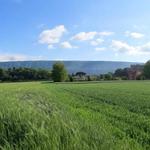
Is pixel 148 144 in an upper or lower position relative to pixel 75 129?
lower

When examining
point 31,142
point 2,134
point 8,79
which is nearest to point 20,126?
point 2,134

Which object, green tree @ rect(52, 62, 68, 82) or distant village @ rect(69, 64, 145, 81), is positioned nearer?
green tree @ rect(52, 62, 68, 82)

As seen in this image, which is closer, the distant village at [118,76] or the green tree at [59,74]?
the green tree at [59,74]

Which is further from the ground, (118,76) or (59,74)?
(59,74)

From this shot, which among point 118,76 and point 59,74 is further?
point 118,76

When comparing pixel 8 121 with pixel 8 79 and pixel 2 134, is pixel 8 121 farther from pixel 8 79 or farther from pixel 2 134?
pixel 8 79

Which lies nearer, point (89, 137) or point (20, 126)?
point (89, 137)

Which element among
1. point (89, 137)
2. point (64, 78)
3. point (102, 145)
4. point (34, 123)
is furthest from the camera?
point (64, 78)

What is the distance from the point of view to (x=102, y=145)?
6180 mm

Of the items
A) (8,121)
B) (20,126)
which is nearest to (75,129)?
(20,126)

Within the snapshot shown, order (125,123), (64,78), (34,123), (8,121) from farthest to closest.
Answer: (64,78) < (125,123) < (8,121) < (34,123)

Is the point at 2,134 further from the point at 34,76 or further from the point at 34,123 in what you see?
the point at 34,76

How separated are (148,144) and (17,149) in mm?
3679

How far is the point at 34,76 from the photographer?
14638 cm
